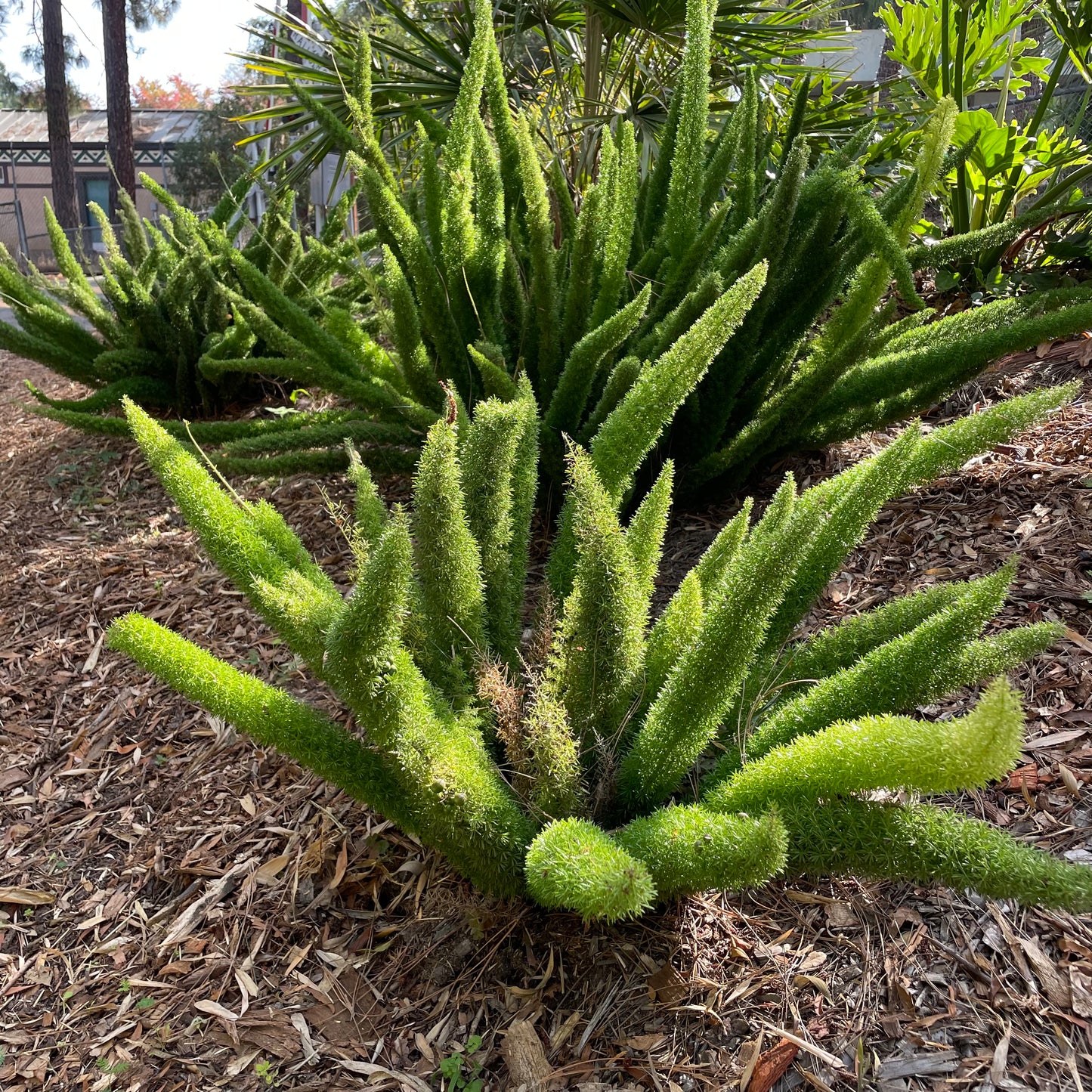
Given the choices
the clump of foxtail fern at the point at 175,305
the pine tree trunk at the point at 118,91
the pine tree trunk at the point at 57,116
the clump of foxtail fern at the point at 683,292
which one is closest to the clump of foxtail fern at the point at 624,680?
the clump of foxtail fern at the point at 683,292

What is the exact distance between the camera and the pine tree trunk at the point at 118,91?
8.18 metres

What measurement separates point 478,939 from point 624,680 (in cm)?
41

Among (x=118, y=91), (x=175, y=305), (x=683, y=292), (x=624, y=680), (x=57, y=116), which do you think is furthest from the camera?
(x=57, y=116)

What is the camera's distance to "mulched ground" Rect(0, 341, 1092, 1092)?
0.91m

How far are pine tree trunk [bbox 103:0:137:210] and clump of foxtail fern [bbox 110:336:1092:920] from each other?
8673 mm

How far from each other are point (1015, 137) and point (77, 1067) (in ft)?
9.51

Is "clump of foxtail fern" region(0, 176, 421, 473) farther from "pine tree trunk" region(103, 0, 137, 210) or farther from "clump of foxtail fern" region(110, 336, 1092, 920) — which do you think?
"pine tree trunk" region(103, 0, 137, 210)

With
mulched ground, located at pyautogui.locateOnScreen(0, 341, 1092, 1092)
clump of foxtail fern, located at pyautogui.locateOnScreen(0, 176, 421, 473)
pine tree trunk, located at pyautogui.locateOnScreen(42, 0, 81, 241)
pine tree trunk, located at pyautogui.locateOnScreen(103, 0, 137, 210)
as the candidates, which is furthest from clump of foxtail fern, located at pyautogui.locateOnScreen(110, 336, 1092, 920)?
pine tree trunk, located at pyautogui.locateOnScreen(42, 0, 81, 241)

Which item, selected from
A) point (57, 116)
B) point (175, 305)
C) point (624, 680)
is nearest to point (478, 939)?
point (624, 680)

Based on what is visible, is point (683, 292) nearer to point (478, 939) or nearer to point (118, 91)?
point (478, 939)

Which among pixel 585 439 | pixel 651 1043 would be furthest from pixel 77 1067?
pixel 585 439

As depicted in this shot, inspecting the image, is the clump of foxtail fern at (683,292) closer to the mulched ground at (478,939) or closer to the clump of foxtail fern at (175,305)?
the mulched ground at (478,939)

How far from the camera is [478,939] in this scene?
1060 millimetres

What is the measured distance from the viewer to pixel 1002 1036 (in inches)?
34.4
